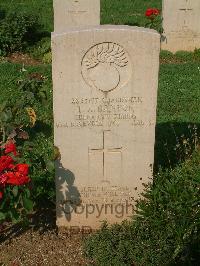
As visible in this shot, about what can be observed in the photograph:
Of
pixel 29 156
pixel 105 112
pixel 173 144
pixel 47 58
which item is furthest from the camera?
pixel 47 58

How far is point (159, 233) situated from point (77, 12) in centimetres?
660

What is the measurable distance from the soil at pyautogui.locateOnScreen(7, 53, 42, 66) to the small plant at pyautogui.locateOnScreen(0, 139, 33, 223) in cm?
628

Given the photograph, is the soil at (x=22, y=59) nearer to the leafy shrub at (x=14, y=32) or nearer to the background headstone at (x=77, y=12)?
the leafy shrub at (x=14, y=32)

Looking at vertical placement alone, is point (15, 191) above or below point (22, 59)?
below

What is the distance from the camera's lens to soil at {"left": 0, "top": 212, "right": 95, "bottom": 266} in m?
4.52

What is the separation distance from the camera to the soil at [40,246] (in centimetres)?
452

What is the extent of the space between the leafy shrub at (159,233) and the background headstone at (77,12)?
19.4ft

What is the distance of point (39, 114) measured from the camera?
298 inches

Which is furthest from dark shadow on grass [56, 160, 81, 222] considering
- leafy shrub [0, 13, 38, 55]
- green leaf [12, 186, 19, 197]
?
leafy shrub [0, 13, 38, 55]

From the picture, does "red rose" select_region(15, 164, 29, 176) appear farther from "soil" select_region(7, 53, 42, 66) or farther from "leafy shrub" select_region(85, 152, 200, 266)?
"soil" select_region(7, 53, 42, 66)

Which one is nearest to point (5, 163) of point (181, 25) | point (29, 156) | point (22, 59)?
point (29, 156)

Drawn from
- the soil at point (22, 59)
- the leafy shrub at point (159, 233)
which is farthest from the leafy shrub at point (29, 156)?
the soil at point (22, 59)

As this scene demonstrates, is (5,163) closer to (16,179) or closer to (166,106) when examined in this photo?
(16,179)

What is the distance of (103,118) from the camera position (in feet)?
14.9
